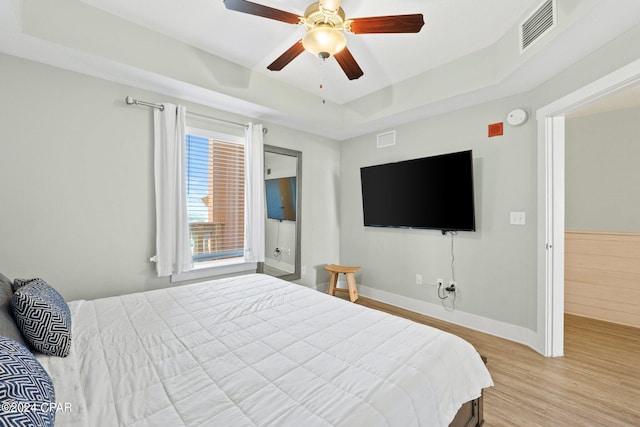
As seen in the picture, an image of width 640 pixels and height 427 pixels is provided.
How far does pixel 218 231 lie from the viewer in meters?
3.14

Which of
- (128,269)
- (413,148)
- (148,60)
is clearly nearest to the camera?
(148,60)

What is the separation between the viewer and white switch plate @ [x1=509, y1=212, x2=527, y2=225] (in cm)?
265

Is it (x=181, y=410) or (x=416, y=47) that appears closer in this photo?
(x=181, y=410)

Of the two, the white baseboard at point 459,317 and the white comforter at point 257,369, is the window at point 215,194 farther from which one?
the white baseboard at point 459,317

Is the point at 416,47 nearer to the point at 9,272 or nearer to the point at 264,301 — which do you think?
the point at 264,301

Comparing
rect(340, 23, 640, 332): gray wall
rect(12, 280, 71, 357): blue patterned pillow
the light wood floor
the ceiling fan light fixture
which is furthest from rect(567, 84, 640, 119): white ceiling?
rect(12, 280, 71, 357): blue patterned pillow

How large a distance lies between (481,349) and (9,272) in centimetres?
390

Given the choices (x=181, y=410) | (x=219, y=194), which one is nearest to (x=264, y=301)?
(x=181, y=410)

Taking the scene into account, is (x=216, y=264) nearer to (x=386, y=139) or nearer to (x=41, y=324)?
(x=41, y=324)

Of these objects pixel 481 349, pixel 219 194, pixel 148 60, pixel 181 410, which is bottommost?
pixel 481 349

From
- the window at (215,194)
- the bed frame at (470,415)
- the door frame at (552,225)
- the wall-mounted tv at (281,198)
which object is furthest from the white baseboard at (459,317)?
the window at (215,194)

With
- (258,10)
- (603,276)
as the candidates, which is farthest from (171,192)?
(603,276)

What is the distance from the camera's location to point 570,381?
2.04m

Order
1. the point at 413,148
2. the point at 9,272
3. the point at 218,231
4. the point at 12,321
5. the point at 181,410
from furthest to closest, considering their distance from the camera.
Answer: the point at 413,148
the point at 218,231
the point at 9,272
the point at 12,321
the point at 181,410
